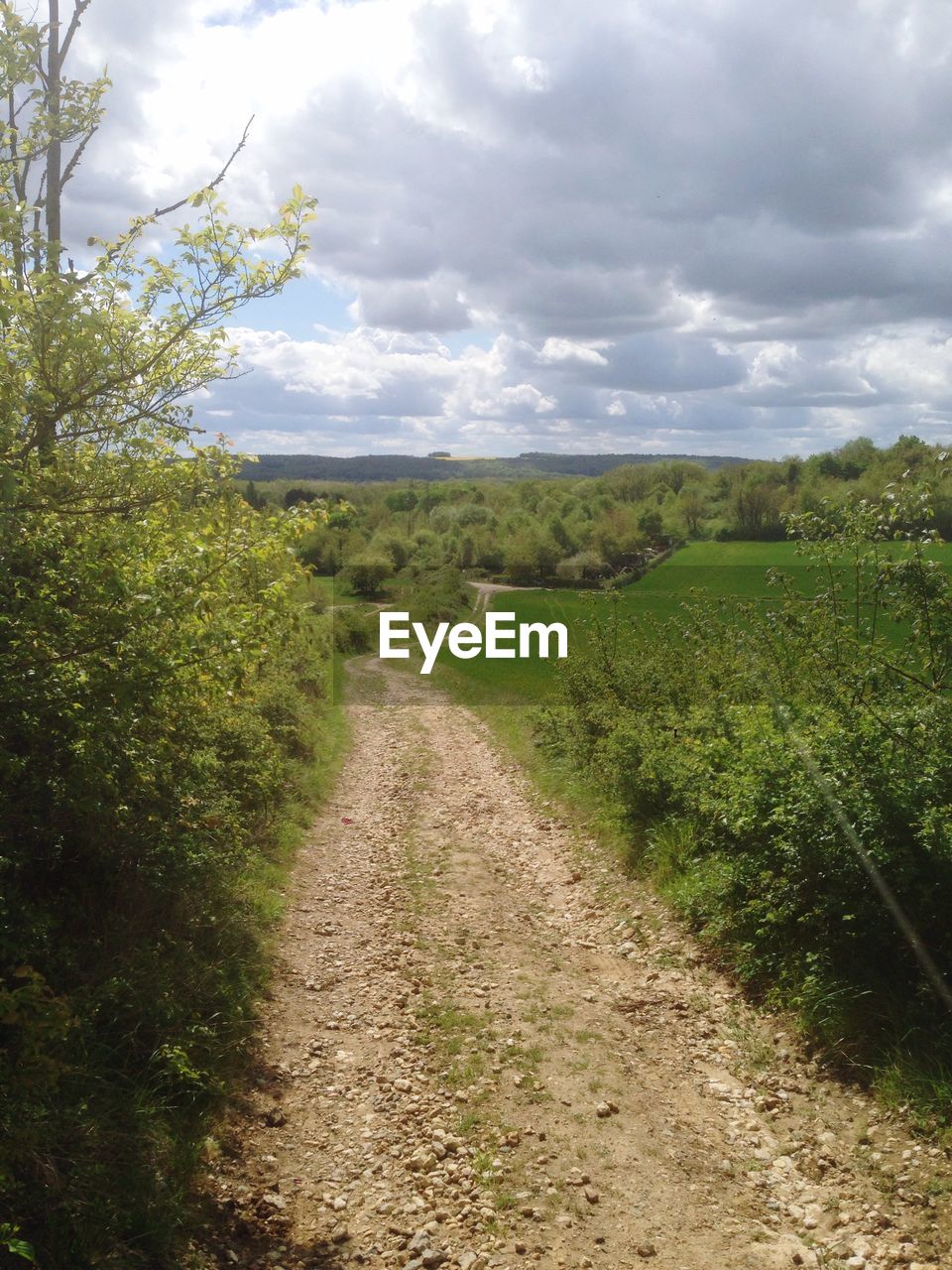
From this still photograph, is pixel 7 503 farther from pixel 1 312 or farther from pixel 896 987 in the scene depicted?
Result: pixel 896 987

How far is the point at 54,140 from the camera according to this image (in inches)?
244

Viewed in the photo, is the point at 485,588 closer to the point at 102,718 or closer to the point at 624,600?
the point at 624,600

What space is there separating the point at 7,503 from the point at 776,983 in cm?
716

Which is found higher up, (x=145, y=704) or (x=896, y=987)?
(x=145, y=704)

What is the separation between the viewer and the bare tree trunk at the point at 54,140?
614 centimetres

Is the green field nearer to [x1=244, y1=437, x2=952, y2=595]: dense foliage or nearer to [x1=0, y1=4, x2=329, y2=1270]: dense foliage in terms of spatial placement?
[x1=244, y1=437, x2=952, y2=595]: dense foliage

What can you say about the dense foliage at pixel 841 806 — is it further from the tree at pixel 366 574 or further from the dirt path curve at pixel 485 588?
the tree at pixel 366 574

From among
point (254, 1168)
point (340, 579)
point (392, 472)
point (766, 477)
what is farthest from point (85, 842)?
point (392, 472)

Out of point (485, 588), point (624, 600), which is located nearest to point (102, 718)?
point (624, 600)

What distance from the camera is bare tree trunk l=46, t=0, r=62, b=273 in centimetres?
614

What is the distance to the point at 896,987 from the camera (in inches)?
257

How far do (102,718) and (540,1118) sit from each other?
429cm

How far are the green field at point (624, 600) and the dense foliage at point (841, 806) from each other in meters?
0.63

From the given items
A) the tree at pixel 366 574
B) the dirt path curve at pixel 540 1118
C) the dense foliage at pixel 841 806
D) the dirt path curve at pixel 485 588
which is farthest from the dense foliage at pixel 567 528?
the dirt path curve at pixel 540 1118
